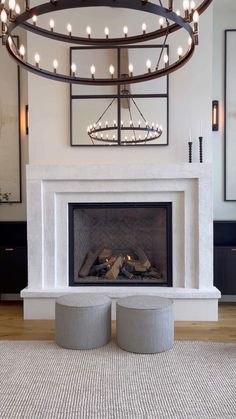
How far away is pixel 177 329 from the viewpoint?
356cm

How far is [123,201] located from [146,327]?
1.39 metres

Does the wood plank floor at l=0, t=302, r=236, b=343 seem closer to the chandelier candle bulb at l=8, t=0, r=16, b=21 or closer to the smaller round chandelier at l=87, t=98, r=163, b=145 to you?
the smaller round chandelier at l=87, t=98, r=163, b=145

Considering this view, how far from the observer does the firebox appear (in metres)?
3.96

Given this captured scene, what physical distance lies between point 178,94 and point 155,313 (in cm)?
226

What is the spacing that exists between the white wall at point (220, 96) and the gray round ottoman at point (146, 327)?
188 cm

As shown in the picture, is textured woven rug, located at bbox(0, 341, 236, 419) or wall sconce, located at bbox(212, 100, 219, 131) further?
wall sconce, located at bbox(212, 100, 219, 131)

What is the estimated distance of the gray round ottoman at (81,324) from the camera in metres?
2.99

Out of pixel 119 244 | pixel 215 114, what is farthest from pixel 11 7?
pixel 215 114

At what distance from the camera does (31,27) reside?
193 centimetres

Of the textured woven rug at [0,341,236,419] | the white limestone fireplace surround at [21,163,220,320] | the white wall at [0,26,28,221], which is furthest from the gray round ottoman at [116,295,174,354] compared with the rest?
the white wall at [0,26,28,221]

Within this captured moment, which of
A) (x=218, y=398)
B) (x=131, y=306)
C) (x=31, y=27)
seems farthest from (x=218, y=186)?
(x=31, y=27)

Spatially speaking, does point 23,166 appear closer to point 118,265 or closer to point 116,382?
point 118,265

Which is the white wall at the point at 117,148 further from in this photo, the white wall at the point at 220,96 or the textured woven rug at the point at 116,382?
the textured woven rug at the point at 116,382

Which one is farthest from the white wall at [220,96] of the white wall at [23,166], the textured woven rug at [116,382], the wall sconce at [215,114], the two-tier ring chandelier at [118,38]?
the white wall at [23,166]
